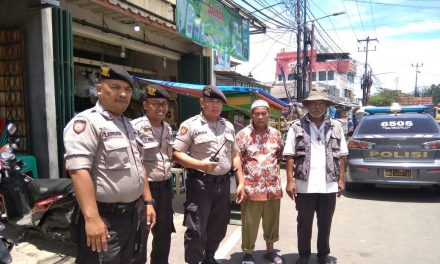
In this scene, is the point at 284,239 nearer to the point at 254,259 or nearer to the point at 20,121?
the point at 254,259

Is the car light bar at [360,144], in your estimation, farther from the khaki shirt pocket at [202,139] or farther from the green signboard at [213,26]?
the green signboard at [213,26]

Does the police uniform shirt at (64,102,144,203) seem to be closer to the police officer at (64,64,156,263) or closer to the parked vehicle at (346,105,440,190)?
the police officer at (64,64,156,263)

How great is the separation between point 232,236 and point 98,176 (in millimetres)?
2891

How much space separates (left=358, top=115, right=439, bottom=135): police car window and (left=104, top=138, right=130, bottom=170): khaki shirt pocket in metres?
5.54

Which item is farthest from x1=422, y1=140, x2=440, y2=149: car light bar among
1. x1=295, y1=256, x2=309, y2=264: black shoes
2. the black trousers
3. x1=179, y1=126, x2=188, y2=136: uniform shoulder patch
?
x1=179, y1=126, x2=188, y2=136: uniform shoulder patch

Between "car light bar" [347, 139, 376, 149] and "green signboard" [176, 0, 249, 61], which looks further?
"green signboard" [176, 0, 249, 61]

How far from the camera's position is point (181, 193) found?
703 cm

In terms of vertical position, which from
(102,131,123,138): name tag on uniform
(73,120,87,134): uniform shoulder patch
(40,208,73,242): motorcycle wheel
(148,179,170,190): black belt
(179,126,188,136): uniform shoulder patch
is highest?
(73,120,87,134): uniform shoulder patch

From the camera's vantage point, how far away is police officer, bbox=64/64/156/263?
6.78 feet

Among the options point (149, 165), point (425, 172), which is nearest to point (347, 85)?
point (425, 172)

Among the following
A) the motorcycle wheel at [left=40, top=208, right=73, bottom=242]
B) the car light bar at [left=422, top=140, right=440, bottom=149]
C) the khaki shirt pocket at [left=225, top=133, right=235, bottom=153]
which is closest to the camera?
the khaki shirt pocket at [left=225, top=133, right=235, bottom=153]

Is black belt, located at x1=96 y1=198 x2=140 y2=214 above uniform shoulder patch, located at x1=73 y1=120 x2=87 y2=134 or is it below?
below

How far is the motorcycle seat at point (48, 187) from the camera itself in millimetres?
3957

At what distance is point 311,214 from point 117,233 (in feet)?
6.85
